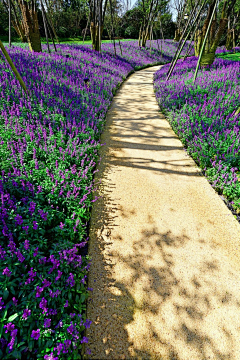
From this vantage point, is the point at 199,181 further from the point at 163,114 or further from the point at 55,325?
the point at 163,114

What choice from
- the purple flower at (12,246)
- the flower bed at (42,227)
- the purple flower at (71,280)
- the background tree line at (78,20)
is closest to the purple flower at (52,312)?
the flower bed at (42,227)

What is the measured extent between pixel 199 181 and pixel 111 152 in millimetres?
2412

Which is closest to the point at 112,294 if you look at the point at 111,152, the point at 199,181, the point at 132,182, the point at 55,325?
the point at 55,325

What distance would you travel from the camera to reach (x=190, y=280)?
8.81 feet

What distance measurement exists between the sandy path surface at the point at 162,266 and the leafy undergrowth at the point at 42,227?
0.30 meters

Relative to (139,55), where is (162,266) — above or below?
below

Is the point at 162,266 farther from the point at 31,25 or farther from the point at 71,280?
the point at 31,25

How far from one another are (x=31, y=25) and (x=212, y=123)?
10.7m

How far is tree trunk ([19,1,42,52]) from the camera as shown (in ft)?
31.7

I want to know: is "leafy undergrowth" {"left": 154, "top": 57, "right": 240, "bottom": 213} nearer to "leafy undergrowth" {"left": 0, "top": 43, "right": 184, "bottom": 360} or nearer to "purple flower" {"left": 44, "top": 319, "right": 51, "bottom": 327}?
"leafy undergrowth" {"left": 0, "top": 43, "right": 184, "bottom": 360}

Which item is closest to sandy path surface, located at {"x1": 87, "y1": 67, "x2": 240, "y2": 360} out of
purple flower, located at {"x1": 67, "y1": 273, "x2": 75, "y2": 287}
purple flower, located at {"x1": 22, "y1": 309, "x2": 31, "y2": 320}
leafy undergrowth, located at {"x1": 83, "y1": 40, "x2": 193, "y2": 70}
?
purple flower, located at {"x1": 67, "y1": 273, "x2": 75, "y2": 287}

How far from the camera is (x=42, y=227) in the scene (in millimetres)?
2785

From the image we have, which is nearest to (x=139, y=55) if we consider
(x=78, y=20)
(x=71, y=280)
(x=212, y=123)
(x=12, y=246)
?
(x=212, y=123)

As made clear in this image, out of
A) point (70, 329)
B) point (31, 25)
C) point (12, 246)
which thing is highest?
point (31, 25)
